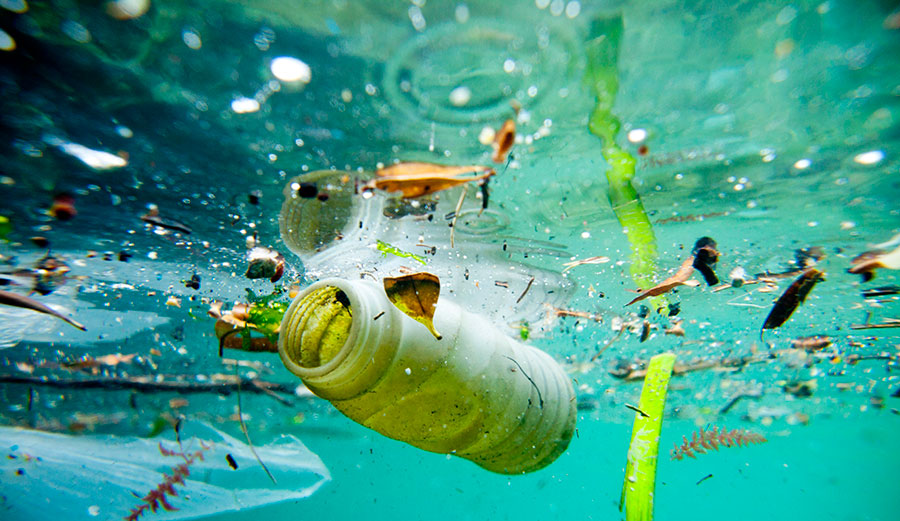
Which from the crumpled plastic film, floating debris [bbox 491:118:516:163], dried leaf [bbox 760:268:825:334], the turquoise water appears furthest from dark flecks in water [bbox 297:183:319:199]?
the crumpled plastic film

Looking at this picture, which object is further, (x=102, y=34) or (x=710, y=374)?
(x=710, y=374)

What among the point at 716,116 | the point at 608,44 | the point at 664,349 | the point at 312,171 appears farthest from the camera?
the point at 664,349

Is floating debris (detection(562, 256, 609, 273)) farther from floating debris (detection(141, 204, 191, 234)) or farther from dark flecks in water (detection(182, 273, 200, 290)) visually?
dark flecks in water (detection(182, 273, 200, 290))

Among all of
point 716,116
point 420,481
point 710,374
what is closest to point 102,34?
point 716,116

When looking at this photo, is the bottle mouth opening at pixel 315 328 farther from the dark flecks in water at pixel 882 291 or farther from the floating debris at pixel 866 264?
the dark flecks in water at pixel 882 291

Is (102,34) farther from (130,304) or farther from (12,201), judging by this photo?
(130,304)

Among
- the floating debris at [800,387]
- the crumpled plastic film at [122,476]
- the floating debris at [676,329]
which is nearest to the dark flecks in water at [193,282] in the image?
the crumpled plastic film at [122,476]
